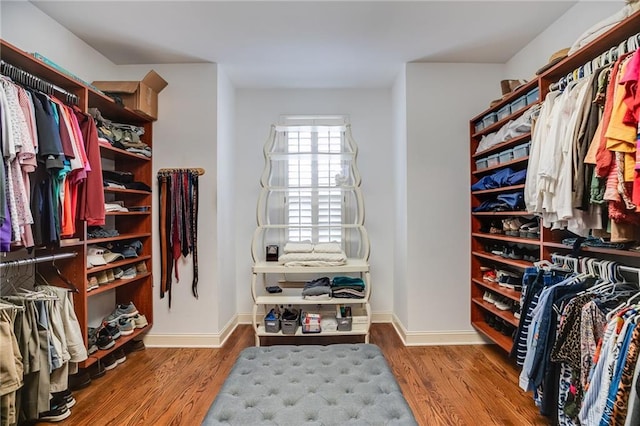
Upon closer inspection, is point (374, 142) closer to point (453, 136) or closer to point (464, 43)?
point (453, 136)

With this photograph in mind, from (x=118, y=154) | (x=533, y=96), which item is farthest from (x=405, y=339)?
(x=118, y=154)

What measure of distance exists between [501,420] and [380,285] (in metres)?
2.03

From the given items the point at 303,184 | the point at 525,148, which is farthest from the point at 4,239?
the point at 525,148

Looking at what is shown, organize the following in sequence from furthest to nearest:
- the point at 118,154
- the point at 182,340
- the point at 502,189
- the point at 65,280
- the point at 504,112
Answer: the point at 182,340 → the point at 118,154 → the point at 504,112 → the point at 502,189 → the point at 65,280

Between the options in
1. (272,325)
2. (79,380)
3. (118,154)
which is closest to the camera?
(79,380)

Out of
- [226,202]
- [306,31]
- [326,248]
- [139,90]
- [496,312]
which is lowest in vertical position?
[496,312]

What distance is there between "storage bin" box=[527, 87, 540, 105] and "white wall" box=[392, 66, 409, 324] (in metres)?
1.10

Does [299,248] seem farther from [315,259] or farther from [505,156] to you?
[505,156]

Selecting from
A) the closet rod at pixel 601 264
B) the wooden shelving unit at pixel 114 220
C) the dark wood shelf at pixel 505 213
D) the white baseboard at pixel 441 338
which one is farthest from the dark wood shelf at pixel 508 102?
the wooden shelving unit at pixel 114 220

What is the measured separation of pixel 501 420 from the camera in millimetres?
2061

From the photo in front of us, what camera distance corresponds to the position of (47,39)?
2.55 meters

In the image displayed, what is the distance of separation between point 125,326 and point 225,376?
0.98m

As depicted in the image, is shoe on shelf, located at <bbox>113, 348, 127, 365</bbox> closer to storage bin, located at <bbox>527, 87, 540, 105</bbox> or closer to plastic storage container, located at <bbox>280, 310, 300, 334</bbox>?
plastic storage container, located at <bbox>280, 310, 300, 334</bbox>

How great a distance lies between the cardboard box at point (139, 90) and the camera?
2930 millimetres
